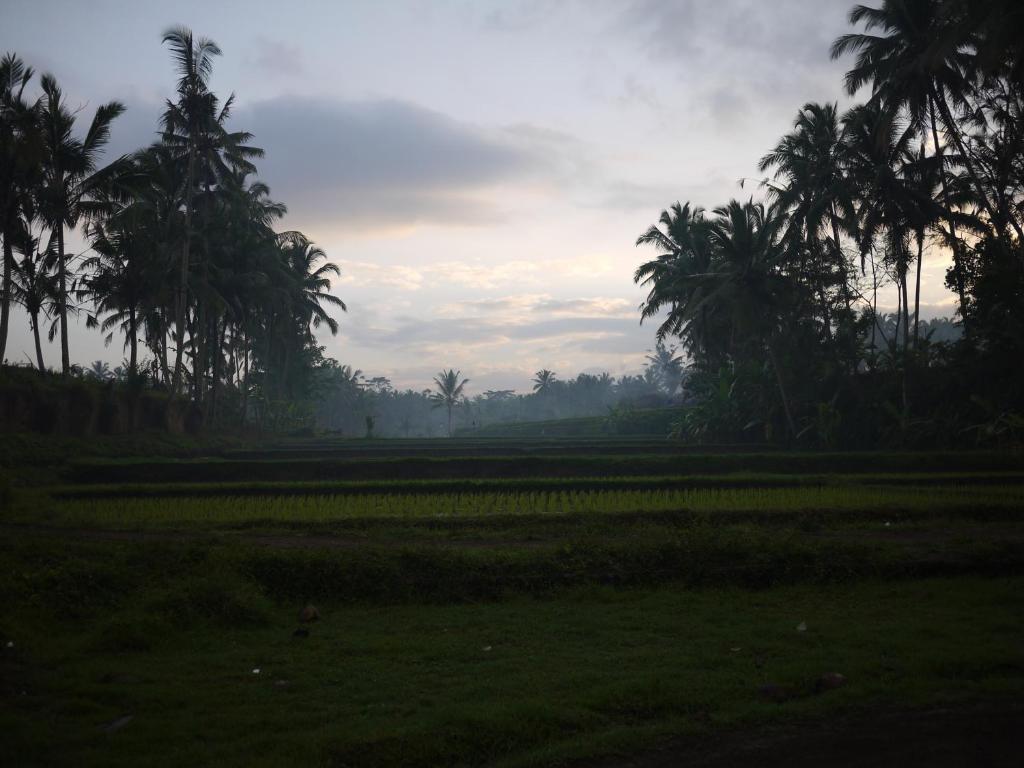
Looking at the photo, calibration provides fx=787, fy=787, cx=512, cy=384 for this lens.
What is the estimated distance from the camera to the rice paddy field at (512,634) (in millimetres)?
5410

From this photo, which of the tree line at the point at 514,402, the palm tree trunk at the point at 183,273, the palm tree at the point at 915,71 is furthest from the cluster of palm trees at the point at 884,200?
the tree line at the point at 514,402

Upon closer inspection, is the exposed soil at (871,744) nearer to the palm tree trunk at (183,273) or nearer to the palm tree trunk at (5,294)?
the palm tree trunk at (5,294)

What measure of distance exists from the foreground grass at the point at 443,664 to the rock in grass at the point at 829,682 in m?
0.10

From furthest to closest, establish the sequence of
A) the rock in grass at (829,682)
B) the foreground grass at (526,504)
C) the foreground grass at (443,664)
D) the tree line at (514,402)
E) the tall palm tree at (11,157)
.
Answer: the tree line at (514,402), the tall palm tree at (11,157), the foreground grass at (526,504), the rock in grass at (829,682), the foreground grass at (443,664)

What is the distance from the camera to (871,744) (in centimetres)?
534

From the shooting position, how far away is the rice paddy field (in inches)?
213

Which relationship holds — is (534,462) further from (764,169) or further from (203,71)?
(203,71)

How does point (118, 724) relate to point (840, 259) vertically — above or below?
below

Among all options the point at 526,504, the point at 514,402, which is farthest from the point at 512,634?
the point at 514,402

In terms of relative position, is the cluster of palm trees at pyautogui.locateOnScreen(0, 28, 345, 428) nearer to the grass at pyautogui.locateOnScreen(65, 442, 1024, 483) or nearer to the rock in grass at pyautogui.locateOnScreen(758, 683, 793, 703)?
the grass at pyautogui.locateOnScreen(65, 442, 1024, 483)

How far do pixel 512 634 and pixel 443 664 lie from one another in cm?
115

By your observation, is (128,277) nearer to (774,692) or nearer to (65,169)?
(65,169)

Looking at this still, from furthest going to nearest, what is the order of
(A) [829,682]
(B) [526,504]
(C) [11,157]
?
(C) [11,157] → (B) [526,504] → (A) [829,682]

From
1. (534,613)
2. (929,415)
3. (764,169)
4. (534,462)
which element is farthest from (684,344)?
(534,613)
